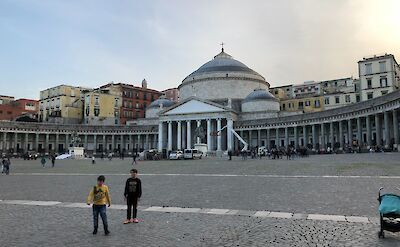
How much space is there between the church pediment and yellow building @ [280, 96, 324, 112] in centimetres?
2202

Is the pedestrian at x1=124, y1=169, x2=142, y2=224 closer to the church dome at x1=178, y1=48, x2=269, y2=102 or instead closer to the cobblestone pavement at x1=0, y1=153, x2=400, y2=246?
the cobblestone pavement at x1=0, y1=153, x2=400, y2=246

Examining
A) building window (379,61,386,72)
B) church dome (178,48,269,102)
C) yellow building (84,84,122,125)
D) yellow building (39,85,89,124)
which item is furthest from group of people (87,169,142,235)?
yellow building (39,85,89,124)

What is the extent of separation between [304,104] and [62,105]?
2673 inches

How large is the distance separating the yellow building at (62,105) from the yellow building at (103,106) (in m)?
5.06

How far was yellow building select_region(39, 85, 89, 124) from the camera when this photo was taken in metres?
106

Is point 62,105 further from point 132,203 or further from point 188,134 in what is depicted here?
point 132,203

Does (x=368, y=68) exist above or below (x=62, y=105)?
above

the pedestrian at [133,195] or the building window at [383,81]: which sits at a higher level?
the building window at [383,81]

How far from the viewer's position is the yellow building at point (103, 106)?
10506cm

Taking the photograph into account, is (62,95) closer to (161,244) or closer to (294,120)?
(294,120)

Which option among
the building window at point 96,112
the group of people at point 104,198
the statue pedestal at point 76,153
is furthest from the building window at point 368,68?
the group of people at point 104,198

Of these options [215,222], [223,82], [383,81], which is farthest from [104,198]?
[223,82]

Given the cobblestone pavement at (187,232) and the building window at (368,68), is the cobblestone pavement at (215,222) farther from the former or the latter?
the building window at (368,68)

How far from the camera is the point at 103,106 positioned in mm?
107312
